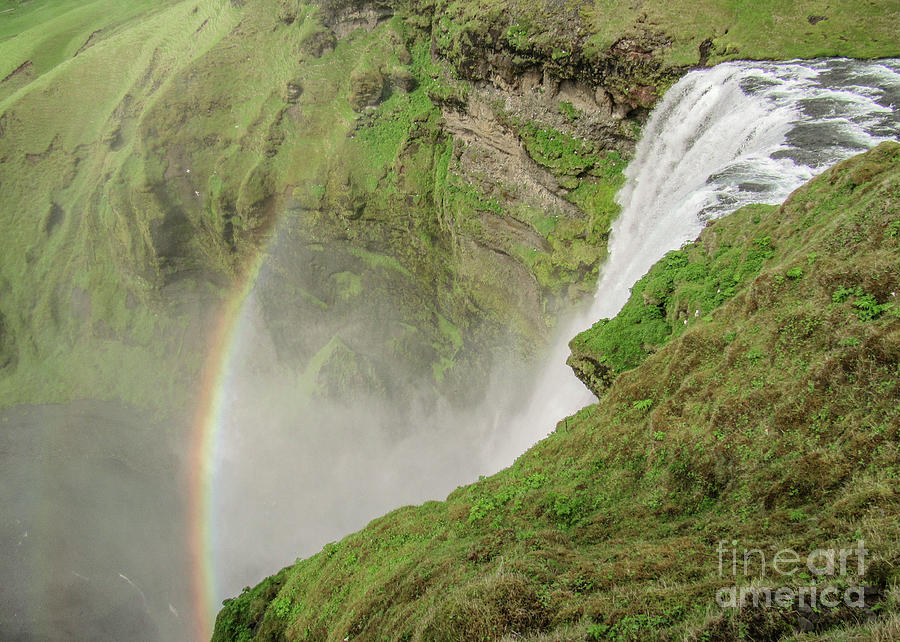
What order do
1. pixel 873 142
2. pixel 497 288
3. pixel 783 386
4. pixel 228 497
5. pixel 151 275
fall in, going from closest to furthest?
pixel 783 386 → pixel 873 142 → pixel 497 288 → pixel 228 497 → pixel 151 275

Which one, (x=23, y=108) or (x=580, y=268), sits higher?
(x=23, y=108)

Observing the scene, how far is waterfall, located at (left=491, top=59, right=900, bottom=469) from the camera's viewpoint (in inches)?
573

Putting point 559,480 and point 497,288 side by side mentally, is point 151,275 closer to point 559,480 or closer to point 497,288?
point 497,288

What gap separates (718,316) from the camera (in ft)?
35.9

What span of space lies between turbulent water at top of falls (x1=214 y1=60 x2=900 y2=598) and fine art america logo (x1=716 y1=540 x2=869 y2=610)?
11253 millimetres

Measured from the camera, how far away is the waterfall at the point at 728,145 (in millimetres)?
14555

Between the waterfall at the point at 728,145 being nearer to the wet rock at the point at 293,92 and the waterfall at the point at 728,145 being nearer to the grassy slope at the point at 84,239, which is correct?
the wet rock at the point at 293,92

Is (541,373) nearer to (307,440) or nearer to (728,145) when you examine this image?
(728,145)

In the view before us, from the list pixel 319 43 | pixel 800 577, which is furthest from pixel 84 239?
pixel 800 577

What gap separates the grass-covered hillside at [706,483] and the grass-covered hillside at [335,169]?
1319 cm

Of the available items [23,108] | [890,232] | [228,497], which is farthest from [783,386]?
[23,108]

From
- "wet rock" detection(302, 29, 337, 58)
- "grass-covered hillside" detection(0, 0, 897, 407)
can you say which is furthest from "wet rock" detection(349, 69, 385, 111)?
"wet rock" detection(302, 29, 337, 58)

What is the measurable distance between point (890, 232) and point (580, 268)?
17.3 metres

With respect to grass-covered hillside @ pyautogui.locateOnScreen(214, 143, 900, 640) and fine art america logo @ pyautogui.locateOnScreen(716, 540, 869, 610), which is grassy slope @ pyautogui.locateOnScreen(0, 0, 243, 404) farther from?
fine art america logo @ pyautogui.locateOnScreen(716, 540, 869, 610)
